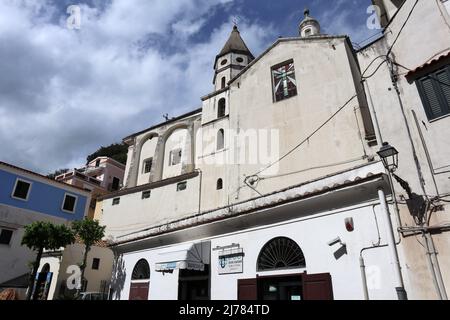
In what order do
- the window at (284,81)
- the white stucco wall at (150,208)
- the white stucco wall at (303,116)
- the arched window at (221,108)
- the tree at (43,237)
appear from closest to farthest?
the white stucco wall at (303,116), the tree at (43,237), the window at (284,81), the white stucco wall at (150,208), the arched window at (221,108)

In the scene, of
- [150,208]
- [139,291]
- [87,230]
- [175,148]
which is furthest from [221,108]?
[139,291]

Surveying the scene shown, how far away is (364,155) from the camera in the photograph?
13.9 m

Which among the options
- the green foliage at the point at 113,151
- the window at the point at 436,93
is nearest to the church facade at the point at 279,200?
the window at the point at 436,93

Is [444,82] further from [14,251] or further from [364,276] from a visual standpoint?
[14,251]

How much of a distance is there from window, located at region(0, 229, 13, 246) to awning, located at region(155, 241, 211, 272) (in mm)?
17165

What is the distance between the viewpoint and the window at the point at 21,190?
24.2 m

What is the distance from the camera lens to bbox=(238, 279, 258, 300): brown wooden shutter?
938cm

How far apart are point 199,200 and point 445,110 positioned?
16.0m

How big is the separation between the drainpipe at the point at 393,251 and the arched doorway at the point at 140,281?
920 cm

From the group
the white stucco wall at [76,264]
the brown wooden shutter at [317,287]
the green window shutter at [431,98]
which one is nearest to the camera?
the brown wooden shutter at [317,287]

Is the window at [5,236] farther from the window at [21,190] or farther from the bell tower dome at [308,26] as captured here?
the bell tower dome at [308,26]

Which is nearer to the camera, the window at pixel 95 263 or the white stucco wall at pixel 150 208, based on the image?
the window at pixel 95 263
